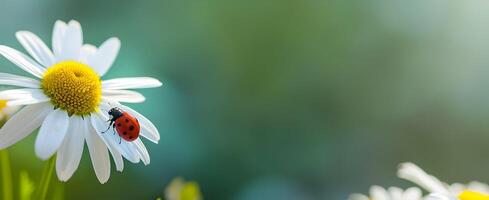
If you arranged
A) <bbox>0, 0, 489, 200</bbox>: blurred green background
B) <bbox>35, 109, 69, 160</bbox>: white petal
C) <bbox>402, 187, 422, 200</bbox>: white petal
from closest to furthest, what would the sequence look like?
1. <bbox>35, 109, 69, 160</bbox>: white petal
2. <bbox>402, 187, 422, 200</bbox>: white petal
3. <bbox>0, 0, 489, 200</bbox>: blurred green background

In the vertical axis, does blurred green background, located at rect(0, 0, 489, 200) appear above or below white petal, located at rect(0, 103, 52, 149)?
above

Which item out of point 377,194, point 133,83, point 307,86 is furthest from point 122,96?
point 307,86

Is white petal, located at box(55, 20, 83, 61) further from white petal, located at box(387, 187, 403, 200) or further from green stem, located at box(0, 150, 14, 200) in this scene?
white petal, located at box(387, 187, 403, 200)

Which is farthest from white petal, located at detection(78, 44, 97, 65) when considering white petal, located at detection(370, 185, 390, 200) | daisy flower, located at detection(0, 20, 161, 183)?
white petal, located at detection(370, 185, 390, 200)

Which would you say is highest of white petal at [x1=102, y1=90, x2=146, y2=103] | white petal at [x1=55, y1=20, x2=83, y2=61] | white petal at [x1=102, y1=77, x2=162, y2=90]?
white petal at [x1=55, y1=20, x2=83, y2=61]

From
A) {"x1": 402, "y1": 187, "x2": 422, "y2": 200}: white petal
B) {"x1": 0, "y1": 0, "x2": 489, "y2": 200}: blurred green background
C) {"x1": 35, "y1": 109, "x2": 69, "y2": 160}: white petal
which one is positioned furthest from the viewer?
{"x1": 0, "y1": 0, "x2": 489, "y2": 200}: blurred green background

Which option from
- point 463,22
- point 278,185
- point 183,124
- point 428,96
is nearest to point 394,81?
point 428,96

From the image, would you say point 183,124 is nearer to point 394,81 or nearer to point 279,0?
point 279,0

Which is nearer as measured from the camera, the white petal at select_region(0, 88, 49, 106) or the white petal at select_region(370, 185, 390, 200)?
the white petal at select_region(0, 88, 49, 106)

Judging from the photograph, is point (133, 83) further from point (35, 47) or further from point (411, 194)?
point (411, 194)
